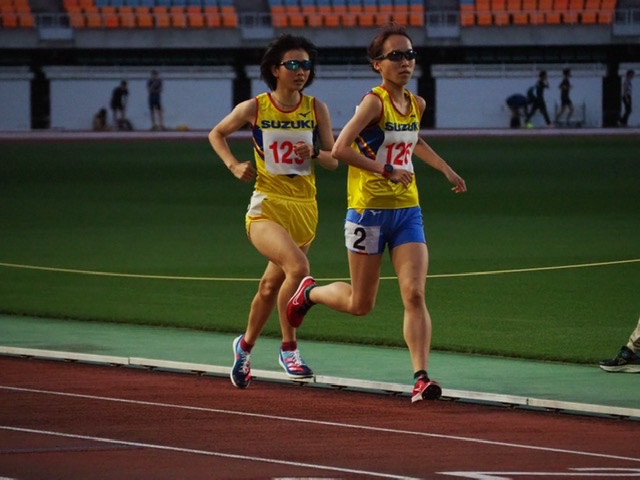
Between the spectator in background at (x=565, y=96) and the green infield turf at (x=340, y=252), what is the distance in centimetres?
1330

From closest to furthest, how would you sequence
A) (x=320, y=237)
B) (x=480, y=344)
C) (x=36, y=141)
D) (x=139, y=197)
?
1. (x=480, y=344)
2. (x=320, y=237)
3. (x=139, y=197)
4. (x=36, y=141)

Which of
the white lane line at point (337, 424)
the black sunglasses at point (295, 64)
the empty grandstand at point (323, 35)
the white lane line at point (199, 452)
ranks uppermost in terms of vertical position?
the empty grandstand at point (323, 35)

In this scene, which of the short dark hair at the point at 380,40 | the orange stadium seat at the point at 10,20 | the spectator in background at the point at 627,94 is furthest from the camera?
the orange stadium seat at the point at 10,20

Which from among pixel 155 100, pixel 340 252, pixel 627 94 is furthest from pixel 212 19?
pixel 340 252

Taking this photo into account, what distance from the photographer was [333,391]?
10.4 meters

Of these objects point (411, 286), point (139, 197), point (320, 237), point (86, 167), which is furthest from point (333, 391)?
point (86, 167)

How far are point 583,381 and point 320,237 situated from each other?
407 inches

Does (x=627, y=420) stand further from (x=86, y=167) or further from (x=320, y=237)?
(x=86, y=167)

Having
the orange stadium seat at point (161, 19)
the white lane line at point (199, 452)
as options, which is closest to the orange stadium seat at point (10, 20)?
the orange stadium seat at point (161, 19)

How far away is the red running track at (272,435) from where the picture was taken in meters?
7.81

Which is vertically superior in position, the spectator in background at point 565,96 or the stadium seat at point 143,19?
the stadium seat at point 143,19

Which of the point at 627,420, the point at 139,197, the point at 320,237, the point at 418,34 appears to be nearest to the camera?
the point at 627,420

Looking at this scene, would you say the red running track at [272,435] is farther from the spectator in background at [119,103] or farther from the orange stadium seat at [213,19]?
the orange stadium seat at [213,19]

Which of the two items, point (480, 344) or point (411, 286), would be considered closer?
point (411, 286)
